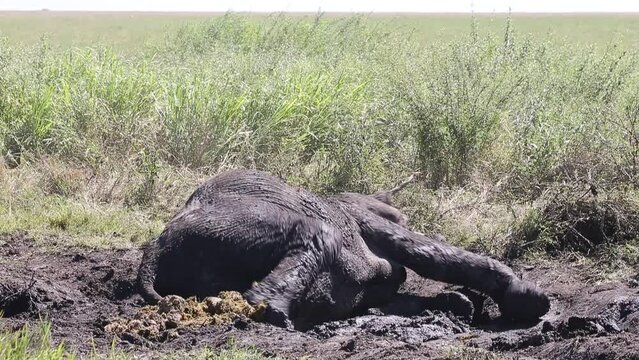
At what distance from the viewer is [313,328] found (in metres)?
6.35

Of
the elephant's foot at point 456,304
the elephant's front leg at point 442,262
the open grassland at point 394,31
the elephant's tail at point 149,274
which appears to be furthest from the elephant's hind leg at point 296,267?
the open grassland at point 394,31

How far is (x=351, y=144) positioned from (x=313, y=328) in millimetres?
3776

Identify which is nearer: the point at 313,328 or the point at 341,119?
the point at 313,328

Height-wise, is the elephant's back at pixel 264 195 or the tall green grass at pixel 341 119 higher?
the elephant's back at pixel 264 195

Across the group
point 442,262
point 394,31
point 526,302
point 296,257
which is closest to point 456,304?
point 442,262

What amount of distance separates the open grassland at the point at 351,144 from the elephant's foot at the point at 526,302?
3.58 feet

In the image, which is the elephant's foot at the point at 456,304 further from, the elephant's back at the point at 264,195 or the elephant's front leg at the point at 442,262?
the elephant's back at the point at 264,195

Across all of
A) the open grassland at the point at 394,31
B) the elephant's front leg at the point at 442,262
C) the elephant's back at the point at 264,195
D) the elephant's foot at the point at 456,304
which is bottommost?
the open grassland at the point at 394,31

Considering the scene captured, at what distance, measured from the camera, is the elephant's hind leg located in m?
6.00

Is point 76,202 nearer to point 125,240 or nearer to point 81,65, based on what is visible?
point 125,240

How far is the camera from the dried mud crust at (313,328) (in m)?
5.22

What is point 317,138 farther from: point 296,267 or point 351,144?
point 296,267

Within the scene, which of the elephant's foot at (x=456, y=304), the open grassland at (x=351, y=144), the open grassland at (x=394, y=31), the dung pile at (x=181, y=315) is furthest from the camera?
the open grassland at (x=394, y=31)

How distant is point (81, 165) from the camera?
33.4 feet
